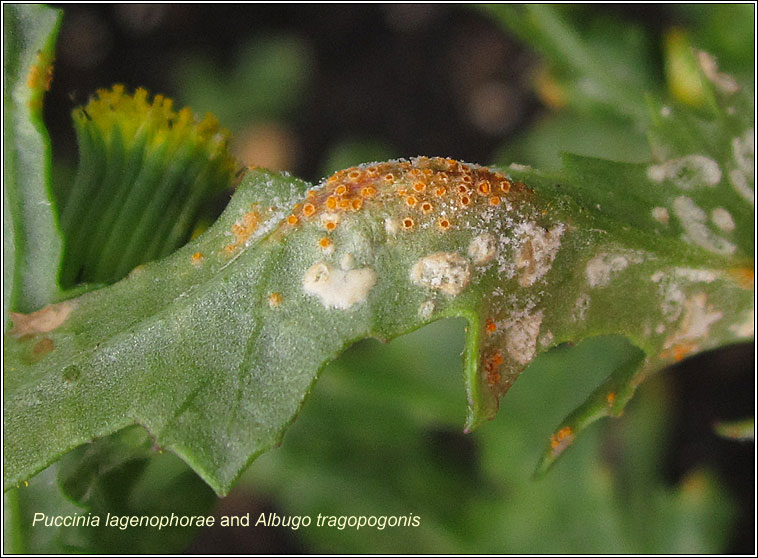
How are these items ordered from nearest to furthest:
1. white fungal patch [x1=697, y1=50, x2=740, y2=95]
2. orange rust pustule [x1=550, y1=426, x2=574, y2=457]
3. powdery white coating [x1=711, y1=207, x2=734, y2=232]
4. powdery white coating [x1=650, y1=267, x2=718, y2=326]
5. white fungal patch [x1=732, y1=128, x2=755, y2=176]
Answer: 1. orange rust pustule [x1=550, y1=426, x2=574, y2=457]
2. powdery white coating [x1=650, y1=267, x2=718, y2=326]
3. powdery white coating [x1=711, y1=207, x2=734, y2=232]
4. white fungal patch [x1=732, y1=128, x2=755, y2=176]
5. white fungal patch [x1=697, y1=50, x2=740, y2=95]

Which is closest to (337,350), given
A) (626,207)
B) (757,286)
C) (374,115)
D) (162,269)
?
(162,269)

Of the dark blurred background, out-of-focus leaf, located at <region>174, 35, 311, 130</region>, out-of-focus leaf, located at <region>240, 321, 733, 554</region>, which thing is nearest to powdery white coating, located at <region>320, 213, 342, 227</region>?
out-of-focus leaf, located at <region>240, 321, 733, 554</region>

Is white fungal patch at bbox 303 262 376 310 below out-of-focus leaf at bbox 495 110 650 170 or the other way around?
the other way around

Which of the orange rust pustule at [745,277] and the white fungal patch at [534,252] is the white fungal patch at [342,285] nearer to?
the white fungal patch at [534,252]

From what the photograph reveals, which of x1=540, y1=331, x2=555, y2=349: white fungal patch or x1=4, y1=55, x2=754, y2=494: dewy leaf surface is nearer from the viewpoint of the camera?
x1=4, y1=55, x2=754, y2=494: dewy leaf surface

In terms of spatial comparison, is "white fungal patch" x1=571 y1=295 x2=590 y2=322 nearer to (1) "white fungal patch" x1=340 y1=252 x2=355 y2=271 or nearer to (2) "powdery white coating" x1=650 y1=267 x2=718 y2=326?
(2) "powdery white coating" x1=650 y1=267 x2=718 y2=326

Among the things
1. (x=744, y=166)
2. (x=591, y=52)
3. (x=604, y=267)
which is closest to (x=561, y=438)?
(x=604, y=267)

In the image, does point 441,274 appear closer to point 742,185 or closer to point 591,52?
point 742,185

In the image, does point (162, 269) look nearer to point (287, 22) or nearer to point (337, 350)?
point (337, 350)
